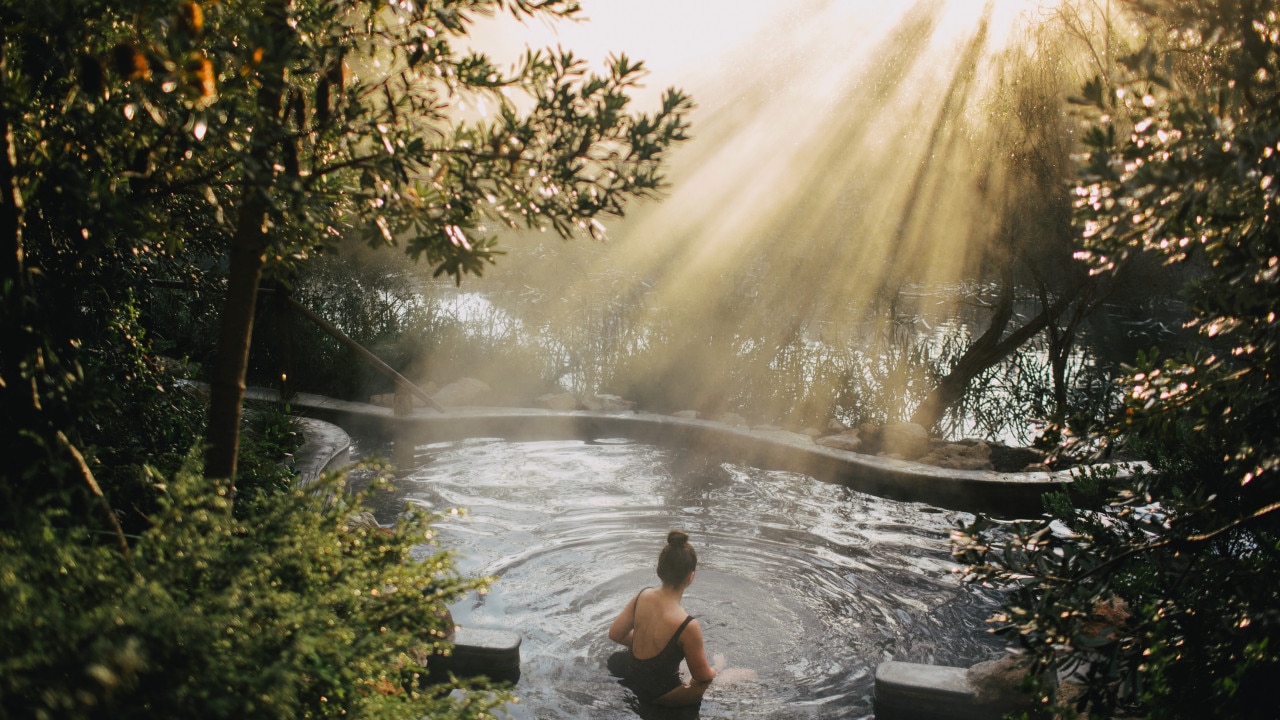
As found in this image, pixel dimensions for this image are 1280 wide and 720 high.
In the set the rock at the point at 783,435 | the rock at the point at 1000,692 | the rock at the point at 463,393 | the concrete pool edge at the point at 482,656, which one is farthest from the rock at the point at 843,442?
the concrete pool edge at the point at 482,656

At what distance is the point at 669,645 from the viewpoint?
5047mm

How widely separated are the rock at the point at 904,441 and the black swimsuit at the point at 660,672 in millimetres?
5399

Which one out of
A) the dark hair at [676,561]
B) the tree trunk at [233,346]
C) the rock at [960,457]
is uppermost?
the tree trunk at [233,346]

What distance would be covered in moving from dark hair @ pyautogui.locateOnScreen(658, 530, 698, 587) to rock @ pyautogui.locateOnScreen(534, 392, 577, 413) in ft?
21.9

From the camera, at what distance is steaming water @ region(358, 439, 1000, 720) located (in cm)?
527

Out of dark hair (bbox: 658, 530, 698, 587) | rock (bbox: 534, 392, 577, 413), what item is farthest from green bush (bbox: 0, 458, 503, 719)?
rock (bbox: 534, 392, 577, 413)

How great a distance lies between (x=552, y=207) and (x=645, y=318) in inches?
426

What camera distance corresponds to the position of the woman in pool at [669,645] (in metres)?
5.04

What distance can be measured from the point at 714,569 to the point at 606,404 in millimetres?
5105

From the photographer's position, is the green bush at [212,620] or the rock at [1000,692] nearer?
the green bush at [212,620]

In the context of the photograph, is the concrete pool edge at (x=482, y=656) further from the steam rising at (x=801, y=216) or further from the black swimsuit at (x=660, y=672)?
the steam rising at (x=801, y=216)

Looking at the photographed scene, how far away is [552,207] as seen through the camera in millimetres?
2760

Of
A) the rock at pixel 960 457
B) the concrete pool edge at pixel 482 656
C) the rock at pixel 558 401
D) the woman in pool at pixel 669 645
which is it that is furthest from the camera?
the rock at pixel 558 401

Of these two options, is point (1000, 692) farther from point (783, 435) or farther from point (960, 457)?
point (783, 435)
